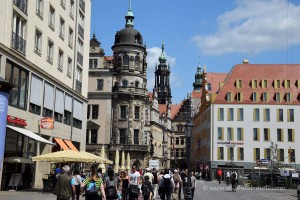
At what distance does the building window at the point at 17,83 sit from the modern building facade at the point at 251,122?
43131 millimetres

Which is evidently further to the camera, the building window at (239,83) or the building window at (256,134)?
the building window at (239,83)

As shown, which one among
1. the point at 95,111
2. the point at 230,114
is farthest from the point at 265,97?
the point at 95,111

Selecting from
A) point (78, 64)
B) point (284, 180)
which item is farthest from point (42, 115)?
point (284, 180)

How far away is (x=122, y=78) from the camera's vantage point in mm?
77562

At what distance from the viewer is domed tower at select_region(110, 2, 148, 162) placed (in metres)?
75.4

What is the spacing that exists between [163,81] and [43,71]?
120268 mm

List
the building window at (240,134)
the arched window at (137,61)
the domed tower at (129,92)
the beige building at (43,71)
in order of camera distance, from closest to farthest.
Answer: the beige building at (43,71) → the building window at (240,134) → the domed tower at (129,92) → the arched window at (137,61)

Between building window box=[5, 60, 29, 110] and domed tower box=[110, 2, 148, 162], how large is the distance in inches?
1844

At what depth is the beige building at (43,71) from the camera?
86.9ft

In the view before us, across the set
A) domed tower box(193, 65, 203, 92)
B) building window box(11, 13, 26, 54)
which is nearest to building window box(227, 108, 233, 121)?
building window box(11, 13, 26, 54)

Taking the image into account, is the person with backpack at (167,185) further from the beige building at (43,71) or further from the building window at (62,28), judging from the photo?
the building window at (62,28)

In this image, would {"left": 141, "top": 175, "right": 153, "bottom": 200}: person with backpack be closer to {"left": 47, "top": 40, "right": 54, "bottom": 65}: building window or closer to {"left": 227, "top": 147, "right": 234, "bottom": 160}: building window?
{"left": 47, "top": 40, "right": 54, "bottom": 65}: building window

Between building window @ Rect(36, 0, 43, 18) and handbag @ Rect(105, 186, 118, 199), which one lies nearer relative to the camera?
handbag @ Rect(105, 186, 118, 199)

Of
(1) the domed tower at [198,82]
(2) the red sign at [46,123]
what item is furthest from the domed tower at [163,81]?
(2) the red sign at [46,123]
